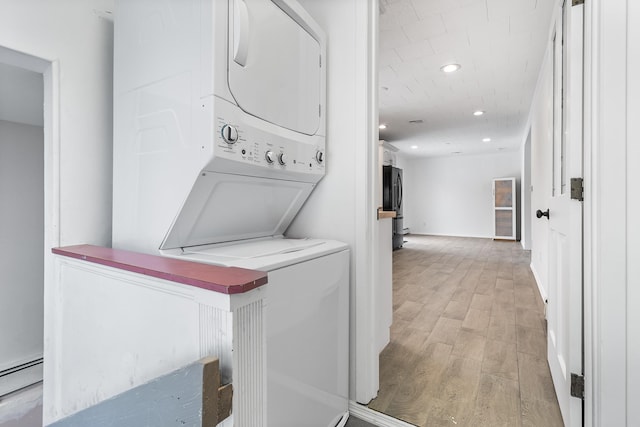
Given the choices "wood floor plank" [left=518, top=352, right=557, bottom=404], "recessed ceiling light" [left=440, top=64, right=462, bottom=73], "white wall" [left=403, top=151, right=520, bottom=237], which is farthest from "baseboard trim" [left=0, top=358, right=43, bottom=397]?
"white wall" [left=403, top=151, right=520, bottom=237]

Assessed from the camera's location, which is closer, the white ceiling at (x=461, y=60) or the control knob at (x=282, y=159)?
the control knob at (x=282, y=159)

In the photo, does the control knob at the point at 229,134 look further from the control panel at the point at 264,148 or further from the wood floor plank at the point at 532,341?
the wood floor plank at the point at 532,341

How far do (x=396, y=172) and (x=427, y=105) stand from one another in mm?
1939

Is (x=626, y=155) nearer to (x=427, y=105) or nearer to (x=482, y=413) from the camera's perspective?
(x=482, y=413)

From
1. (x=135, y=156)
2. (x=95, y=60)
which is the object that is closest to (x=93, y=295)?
(x=135, y=156)

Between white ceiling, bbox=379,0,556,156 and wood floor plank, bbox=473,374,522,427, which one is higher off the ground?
white ceiling, bbox=379,0,556,156

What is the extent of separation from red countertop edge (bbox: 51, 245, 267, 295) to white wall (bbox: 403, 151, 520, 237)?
A: 28.4ft

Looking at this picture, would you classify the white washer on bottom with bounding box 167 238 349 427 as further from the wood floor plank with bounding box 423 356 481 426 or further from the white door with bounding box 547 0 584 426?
the white door with bounding box 547 0 584 426

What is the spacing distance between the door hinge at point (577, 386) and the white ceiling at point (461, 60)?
227cm

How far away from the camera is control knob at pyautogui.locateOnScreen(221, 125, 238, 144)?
92 centimetres

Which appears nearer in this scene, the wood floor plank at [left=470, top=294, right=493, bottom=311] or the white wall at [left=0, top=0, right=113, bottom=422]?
the white wall at [left=0, top=0, right=113, bottom=422]

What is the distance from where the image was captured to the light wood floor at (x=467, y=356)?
55.1 inches

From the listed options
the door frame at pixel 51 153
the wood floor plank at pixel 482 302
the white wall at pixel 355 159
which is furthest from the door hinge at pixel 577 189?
the door frame at pixel 51 153

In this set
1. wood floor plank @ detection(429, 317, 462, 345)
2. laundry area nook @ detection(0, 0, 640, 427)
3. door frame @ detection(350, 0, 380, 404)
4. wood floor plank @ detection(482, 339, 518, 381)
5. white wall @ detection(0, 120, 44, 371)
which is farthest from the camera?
wood floor plank @ detection(429, 317, 462, 345)
